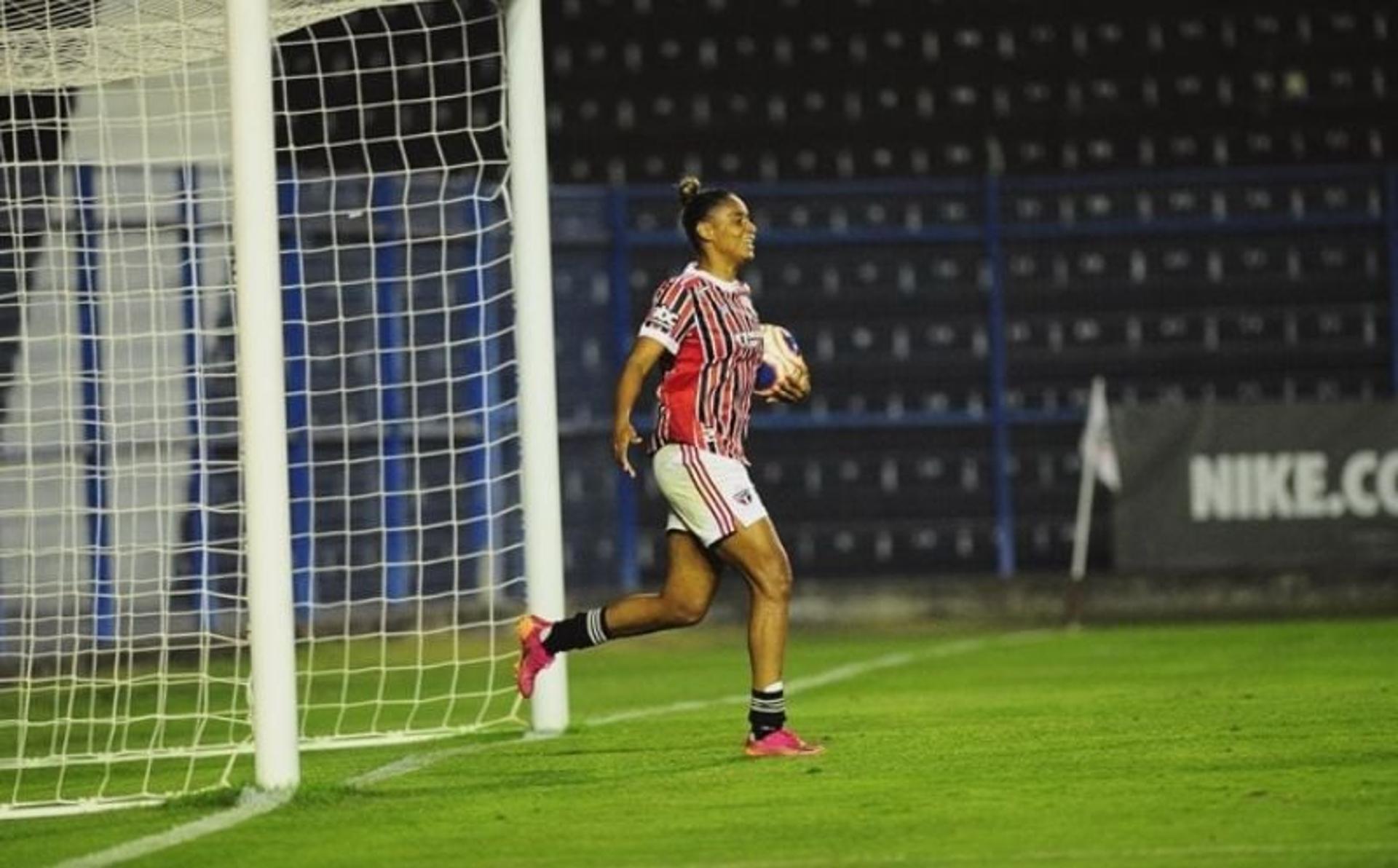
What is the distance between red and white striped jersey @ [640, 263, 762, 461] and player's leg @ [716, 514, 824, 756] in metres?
0.30

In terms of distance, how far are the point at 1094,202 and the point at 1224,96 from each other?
203 centimetres

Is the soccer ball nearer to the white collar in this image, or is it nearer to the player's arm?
the white collar

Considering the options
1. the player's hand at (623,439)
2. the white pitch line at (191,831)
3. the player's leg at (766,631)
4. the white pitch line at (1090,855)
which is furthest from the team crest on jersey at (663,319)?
the white pitch line at (1090,855)

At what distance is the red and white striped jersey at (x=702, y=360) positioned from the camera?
9.30 metres

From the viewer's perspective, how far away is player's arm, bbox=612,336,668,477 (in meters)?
9.20

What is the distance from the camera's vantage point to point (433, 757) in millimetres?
10117

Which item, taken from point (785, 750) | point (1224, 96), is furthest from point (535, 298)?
point (1224, 96)

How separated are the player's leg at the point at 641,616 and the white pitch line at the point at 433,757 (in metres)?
0.43

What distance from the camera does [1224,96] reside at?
70.1 ft

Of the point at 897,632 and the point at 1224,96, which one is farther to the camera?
the point at 1224,96

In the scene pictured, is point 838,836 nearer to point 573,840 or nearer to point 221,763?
point 573,840

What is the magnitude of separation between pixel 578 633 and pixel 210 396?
584cm

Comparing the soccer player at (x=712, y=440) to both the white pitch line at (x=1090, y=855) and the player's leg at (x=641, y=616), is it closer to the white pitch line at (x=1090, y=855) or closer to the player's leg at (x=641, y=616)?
the player's leg at (x=641, y=616)

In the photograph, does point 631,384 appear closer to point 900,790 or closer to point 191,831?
point 900,790
